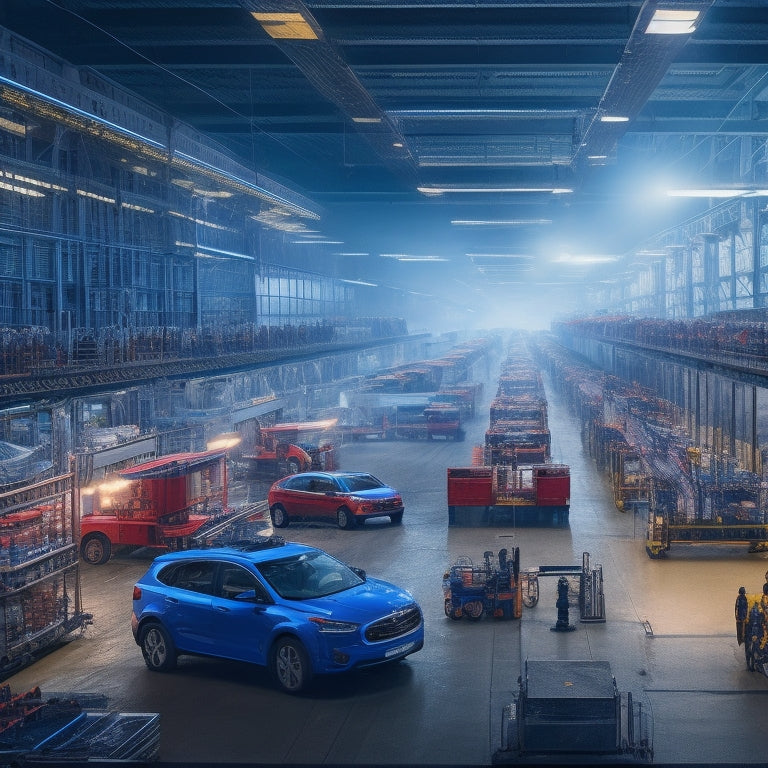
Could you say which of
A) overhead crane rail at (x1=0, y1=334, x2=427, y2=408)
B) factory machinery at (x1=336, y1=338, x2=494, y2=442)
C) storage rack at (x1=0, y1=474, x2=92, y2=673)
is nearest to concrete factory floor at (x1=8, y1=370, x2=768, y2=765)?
storage rack at (x1=0, y1=474, x2=92, y2=673)

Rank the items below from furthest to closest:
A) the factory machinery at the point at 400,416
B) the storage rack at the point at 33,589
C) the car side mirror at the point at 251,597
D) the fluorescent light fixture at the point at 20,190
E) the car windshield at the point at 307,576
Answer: the factory machinery at the point at 400,416
the fluorescent light fixture at the point at 20,190
the storage rack at the point at 33,589
the car windshield at the point at 307,576
the car side mirror at the point at 251,597

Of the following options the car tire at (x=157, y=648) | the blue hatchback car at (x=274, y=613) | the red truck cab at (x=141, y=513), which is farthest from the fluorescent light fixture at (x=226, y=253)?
the car tire at (x=157, y=648)

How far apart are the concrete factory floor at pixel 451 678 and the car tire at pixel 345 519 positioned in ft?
9.29

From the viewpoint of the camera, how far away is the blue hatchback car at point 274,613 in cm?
984

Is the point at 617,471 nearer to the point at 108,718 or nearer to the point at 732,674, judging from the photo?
the point at 732,674

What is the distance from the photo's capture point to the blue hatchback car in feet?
32.3

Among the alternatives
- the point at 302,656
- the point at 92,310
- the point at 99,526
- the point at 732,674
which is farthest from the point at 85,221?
the point at 732,674

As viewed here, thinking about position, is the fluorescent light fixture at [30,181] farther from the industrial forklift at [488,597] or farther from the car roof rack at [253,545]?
the industrial forklift at [488,597]

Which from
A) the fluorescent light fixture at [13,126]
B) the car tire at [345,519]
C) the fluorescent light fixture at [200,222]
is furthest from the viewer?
the fluorescent light fixture at [200,222]

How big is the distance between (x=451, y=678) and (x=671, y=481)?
9.40 meters

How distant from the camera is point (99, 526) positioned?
17.7 meters

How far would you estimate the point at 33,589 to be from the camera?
11977 millimetres

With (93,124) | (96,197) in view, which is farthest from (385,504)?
(96,197)

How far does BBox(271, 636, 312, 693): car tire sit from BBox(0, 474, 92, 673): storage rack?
3.37m
